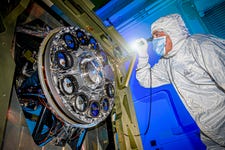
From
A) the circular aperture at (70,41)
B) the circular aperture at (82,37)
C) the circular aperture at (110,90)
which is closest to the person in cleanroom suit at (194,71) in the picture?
the circular aperture at (110,90)

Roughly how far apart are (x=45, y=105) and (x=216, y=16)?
149 inches

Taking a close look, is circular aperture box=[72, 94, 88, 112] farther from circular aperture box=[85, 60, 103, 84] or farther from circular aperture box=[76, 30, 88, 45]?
circular aperture box=[76, 30, 88, 45]

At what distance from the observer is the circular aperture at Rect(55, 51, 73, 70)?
49.5 inches

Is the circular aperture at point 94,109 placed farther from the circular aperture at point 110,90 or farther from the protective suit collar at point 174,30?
the protective suit collar at point 174,30

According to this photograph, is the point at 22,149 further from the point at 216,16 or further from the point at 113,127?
the point at 216,16

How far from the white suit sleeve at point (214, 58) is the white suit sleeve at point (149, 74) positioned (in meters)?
0.77

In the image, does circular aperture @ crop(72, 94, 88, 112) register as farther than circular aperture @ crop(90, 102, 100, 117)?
No

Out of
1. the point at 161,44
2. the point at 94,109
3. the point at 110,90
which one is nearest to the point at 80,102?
the point at 94,109

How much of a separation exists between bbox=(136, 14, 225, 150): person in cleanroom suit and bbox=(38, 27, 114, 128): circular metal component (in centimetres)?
154

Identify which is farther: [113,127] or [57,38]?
[113,127]

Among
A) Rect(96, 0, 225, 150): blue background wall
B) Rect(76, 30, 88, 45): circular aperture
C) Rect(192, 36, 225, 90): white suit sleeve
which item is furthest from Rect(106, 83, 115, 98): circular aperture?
Rect(192, 36, 225, 90): white suit sleeve

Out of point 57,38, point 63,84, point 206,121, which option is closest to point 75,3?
point 57,38

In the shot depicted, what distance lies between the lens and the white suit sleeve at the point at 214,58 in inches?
Answer: 90.3

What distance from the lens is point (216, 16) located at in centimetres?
357
